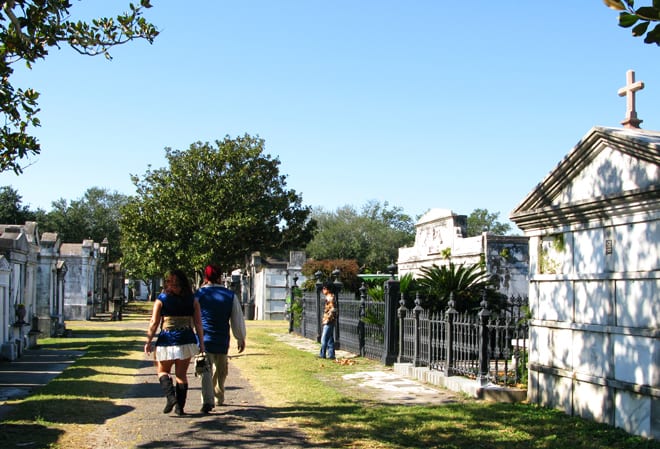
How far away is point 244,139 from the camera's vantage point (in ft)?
123

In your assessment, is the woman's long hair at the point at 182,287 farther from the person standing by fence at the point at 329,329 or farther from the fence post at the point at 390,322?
the person standing by fence at the point at 329,329

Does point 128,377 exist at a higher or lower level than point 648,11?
lower

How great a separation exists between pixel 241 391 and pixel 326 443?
12.2 feet

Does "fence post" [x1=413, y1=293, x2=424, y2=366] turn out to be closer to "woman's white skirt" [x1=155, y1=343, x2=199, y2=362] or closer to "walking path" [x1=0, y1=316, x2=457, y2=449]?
"walking path" [x1=0, y1=316, x2=457, y2=449]

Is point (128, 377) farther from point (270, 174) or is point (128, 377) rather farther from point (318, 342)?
point (270, 174)

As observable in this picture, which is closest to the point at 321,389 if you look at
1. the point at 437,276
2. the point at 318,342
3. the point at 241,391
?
the point at 241,391

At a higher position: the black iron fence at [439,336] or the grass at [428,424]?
the black iron fence at [439,336]

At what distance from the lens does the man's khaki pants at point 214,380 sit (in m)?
8.41

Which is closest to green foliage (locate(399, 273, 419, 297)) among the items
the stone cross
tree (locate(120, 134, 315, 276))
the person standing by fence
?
the person standing by fence

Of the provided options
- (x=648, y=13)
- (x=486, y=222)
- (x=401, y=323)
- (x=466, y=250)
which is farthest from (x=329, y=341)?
(x=486, y=222)

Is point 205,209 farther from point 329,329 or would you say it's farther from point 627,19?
point 627,19

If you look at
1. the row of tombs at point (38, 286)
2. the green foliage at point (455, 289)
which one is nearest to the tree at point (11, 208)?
the row of tombs at point (38, 286)

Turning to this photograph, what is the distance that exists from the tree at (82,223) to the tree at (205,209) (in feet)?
89.1

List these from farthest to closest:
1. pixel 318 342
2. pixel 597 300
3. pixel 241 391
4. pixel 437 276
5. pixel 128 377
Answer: pixel 318 342 < pixel 437 276 < pixel 128 377 < pixel 241 391 < pixel 597 300
